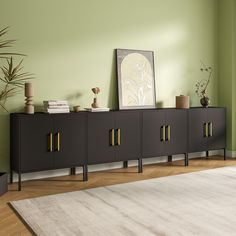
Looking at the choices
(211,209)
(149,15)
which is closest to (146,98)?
(149,15)

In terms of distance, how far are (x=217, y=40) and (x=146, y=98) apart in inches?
72.5

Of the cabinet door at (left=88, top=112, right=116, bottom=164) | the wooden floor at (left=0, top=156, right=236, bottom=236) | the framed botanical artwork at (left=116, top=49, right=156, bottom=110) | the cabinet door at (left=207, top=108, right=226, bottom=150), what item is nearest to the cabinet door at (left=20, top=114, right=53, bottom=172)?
the wooden floor at (left=0, top=156, right=236, bottom=236)

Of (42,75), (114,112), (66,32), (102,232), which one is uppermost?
(66,32)

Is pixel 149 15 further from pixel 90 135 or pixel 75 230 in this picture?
pixel 75 230

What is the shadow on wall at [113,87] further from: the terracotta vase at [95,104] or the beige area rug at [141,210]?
the beige area rug at [141,210]

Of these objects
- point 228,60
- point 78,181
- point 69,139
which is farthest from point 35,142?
point 228,60

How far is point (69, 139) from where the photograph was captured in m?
4.77

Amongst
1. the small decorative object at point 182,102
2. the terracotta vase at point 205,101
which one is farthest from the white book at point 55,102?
the terracotta vase at point 205,101

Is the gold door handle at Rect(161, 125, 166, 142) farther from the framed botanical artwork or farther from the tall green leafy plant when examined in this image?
the tall green leafy plant

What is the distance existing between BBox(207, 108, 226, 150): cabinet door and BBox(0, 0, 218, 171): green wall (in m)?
0.42

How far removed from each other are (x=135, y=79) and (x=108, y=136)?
1.09 m

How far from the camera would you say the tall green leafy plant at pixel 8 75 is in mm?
4684

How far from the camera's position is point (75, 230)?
310cm

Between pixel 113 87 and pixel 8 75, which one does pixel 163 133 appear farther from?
pixel 8 75
